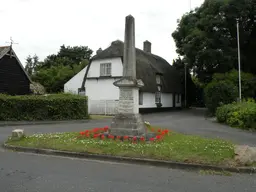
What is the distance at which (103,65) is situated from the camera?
93.6 feet

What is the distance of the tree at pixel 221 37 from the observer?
26.0 m

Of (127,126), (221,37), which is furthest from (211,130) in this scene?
(221,37)

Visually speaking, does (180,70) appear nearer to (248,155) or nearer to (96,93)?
(96,93)

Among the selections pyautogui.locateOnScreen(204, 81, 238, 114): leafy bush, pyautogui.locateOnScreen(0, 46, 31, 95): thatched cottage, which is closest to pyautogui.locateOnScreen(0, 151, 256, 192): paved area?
pyautogui.locateOnScreen(204, 81, 238, 114): leafy bush

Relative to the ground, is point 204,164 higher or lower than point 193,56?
lower

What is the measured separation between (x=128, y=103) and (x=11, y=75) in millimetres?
22068

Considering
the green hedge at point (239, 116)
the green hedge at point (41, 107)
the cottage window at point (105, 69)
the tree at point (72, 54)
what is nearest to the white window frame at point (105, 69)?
the cottage window at point (105, 69)

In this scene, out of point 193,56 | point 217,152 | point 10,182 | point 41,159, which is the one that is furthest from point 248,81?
point 10,182

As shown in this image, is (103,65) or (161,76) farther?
(161,76)

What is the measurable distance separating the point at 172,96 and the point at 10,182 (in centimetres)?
3269

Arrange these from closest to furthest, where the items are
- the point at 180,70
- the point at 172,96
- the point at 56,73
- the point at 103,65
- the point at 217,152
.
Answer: the point at 217,152, the point at 103,65, the point at 172,96, the point at 180,70, the point at 56,73

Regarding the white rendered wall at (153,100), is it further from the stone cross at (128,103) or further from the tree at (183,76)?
the stone cross at (128,103)

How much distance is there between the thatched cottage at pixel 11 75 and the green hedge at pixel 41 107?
387 inches

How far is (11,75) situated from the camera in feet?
92.4
